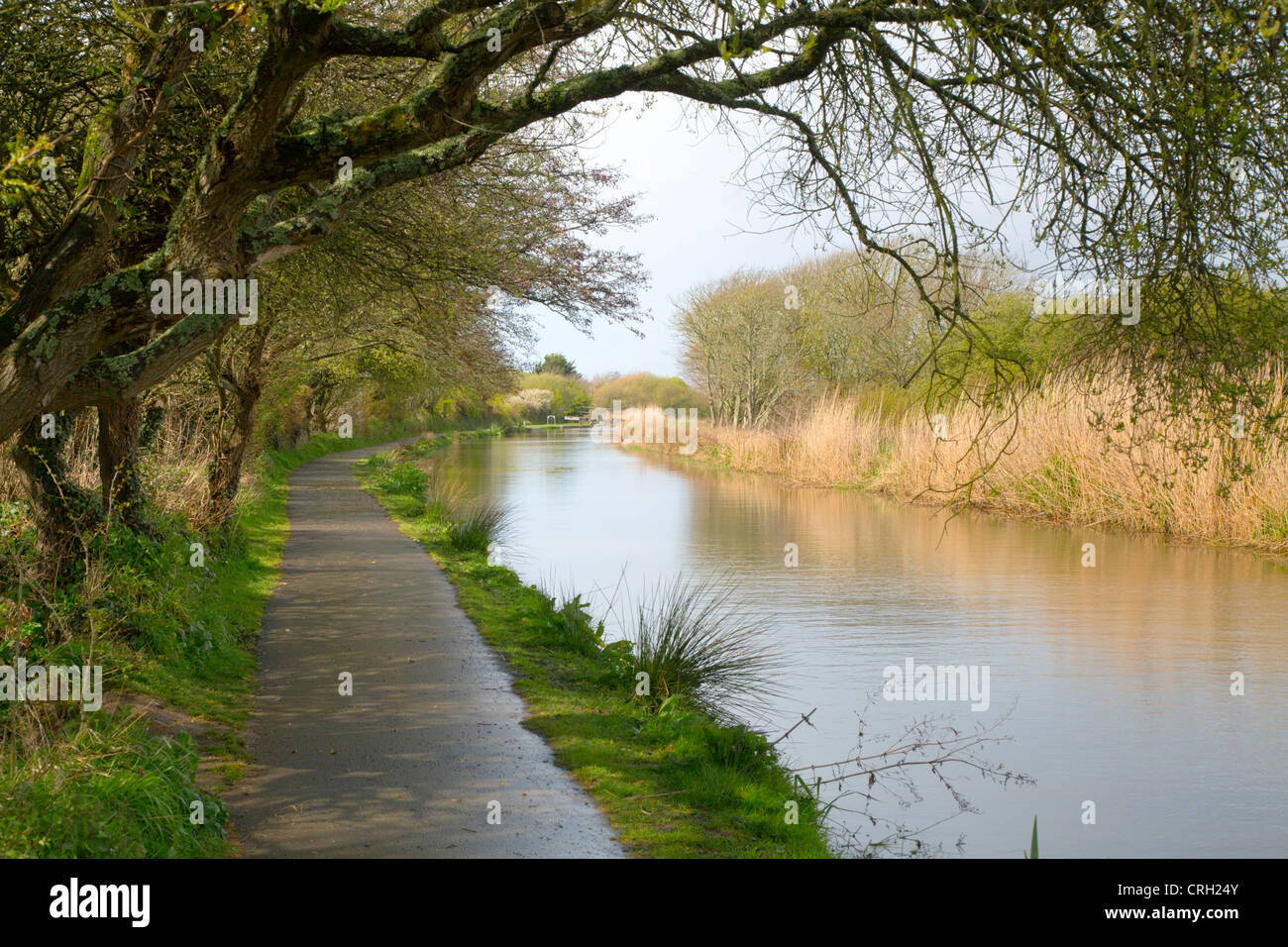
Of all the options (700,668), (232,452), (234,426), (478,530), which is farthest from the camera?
(478,530)

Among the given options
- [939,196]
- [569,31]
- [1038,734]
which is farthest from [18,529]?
[1038,734]

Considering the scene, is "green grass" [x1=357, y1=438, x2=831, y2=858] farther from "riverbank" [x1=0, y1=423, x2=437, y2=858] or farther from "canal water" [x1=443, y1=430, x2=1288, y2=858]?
"riverbank" [x1=0, y1=423, x2=437, y2=858]

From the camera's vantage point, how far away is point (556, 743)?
23.1 ft

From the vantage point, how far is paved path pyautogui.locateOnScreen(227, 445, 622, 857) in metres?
5.31

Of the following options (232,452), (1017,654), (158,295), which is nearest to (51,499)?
(158,295)

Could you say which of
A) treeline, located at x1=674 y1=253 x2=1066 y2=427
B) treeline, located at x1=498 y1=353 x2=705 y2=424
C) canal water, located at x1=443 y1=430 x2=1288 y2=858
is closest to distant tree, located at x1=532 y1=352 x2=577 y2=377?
treeline, located at x1=498 y1=353 x2=705 y2=424

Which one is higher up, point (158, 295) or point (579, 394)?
point (579, 394)

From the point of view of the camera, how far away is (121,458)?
9242 mm

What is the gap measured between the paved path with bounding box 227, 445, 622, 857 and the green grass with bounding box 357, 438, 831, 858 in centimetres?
22

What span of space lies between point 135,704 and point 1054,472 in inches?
780

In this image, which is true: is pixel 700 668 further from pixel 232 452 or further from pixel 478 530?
pixel 478 530

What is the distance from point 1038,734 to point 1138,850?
2.18m
